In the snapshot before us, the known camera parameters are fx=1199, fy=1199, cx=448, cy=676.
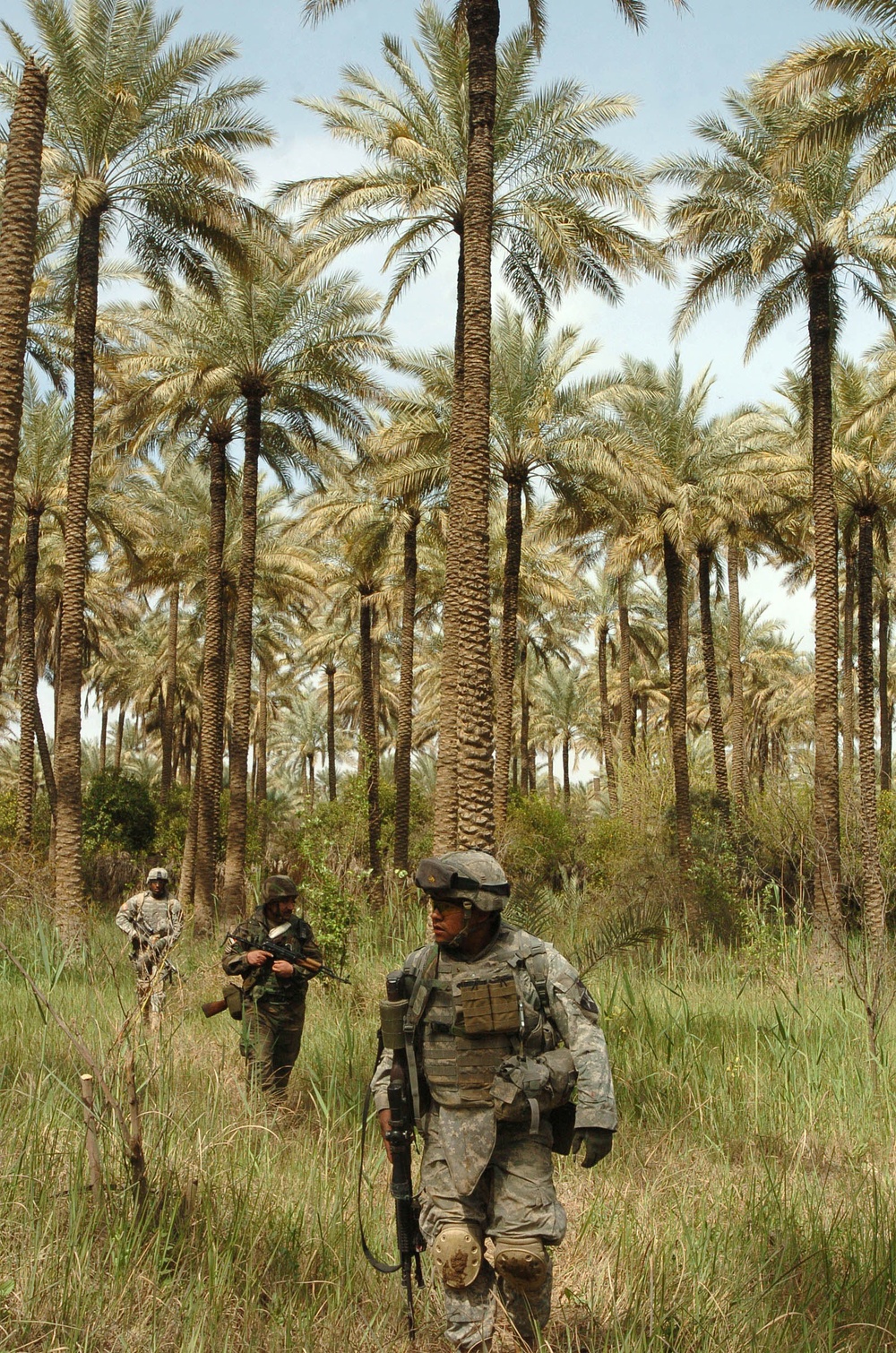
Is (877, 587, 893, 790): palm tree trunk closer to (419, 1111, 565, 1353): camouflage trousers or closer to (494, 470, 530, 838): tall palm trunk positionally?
(494, 470, 530, 838): tall palm trunk

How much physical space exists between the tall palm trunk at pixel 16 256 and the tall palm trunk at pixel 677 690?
55.9 ft

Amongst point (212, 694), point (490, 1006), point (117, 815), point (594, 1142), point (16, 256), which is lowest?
point (594, 1142)

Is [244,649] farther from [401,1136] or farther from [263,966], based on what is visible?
[401,1136]

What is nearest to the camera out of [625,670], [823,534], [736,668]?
[823,534]

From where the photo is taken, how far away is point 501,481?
26.0 m

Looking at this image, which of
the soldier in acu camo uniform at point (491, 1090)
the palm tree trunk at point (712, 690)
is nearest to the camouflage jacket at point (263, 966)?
the soldier in acu camo uniform at point (491, 1090)

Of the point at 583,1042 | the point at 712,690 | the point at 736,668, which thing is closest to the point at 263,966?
the point at 583,1042

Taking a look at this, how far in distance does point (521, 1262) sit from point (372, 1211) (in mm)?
1597

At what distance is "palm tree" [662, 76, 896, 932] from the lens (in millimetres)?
18828

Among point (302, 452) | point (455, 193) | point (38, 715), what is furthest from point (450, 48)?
point (38, 715)

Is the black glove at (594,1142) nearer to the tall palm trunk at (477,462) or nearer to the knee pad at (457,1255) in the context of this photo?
the knee pad at (457,1255)

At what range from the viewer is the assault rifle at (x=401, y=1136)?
436 centimetres

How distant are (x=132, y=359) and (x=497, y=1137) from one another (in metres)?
20.6

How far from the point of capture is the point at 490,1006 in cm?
422
